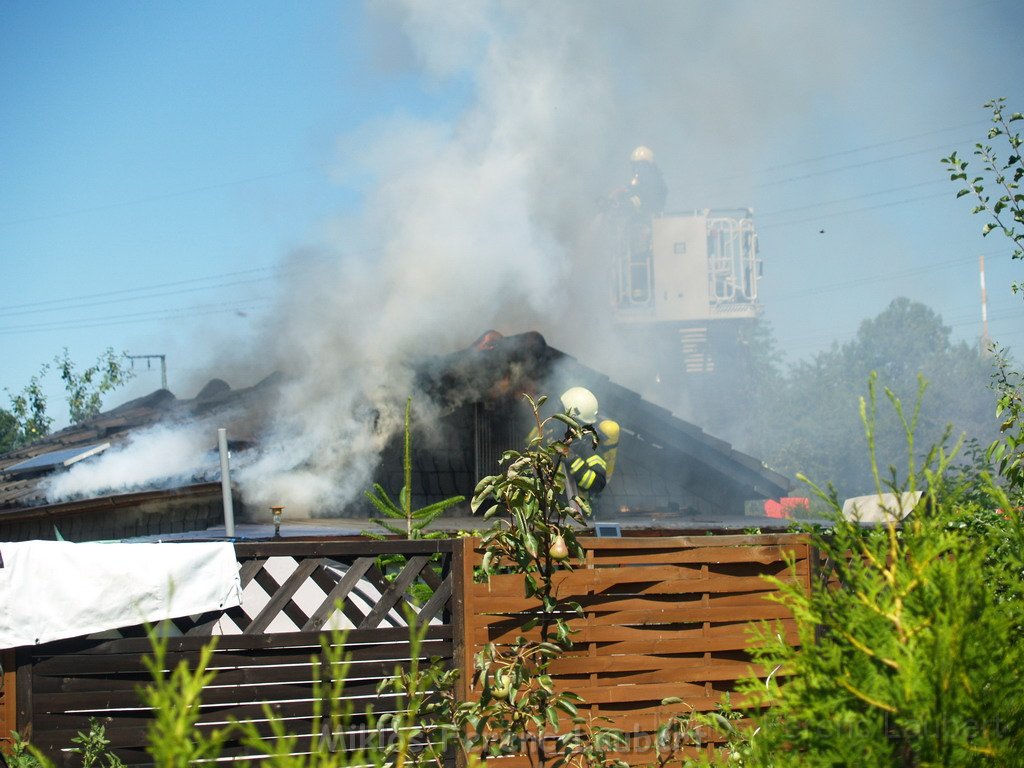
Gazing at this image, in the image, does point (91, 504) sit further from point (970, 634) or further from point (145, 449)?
point (970, 634)

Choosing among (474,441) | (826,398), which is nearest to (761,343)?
(826,398)

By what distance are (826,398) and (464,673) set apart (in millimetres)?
71695

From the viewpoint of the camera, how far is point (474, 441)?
17.6 m

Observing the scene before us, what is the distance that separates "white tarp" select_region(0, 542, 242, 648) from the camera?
5.61m

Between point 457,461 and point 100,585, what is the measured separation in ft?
39.7

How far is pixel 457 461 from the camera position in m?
17.8

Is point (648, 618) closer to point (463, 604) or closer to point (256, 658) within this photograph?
point (463, 604)

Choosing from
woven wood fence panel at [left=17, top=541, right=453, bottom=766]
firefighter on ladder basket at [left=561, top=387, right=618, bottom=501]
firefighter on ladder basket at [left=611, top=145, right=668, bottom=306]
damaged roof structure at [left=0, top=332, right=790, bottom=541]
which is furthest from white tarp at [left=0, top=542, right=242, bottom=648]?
firefighter on ladder basket at [left=611, top=145, right=668, bottom=306]

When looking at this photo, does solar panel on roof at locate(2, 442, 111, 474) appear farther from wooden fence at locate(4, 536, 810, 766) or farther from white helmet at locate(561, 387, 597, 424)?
wooden fence at locate(4, 536, 810, 766)

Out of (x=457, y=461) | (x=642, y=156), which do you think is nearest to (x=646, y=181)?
(x=642, y=156)

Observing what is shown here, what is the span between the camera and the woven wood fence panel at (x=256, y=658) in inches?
229

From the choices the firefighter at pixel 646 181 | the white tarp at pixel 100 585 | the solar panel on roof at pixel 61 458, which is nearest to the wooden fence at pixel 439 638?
the white tarp at pixel 100 585

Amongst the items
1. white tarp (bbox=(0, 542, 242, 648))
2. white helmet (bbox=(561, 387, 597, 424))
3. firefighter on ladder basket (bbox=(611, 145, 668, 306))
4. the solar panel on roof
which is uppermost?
firefighter on ladder basket (bbox=(611, 145, 668, 306))

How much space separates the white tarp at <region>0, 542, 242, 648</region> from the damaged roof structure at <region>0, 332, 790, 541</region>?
7167 millimetres
